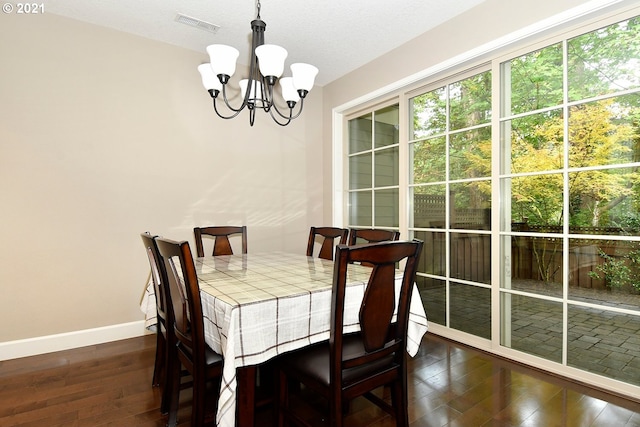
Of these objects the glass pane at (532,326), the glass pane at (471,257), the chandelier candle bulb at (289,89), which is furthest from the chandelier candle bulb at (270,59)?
the glass pane at (532,326)

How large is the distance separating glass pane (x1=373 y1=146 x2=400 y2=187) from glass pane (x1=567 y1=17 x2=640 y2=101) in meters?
1.55

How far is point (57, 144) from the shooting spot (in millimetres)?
2697

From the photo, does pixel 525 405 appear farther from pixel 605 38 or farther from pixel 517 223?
pixel 605 38

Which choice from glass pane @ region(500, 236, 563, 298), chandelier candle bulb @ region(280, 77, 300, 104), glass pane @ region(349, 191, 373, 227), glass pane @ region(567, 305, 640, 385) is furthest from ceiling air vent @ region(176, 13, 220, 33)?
glass pane @ region(567, 305, 640, 385)

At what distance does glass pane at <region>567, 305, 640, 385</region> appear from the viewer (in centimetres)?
196

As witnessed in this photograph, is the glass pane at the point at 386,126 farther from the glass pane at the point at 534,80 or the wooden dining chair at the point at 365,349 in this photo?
the wooden dining chair at the point at 365,349

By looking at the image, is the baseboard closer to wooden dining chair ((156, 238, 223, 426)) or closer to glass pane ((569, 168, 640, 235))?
wooden dining chair ((156, 238, 223, 426))

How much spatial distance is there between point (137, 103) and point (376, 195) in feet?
8.11

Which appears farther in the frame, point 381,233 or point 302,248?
point 302,248

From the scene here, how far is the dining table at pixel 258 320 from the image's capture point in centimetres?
130

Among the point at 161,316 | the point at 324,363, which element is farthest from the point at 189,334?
the point at 324,363

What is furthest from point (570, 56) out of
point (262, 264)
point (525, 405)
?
point (262, 264)

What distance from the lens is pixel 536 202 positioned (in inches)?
93.0

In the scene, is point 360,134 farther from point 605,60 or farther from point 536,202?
point 605,60
